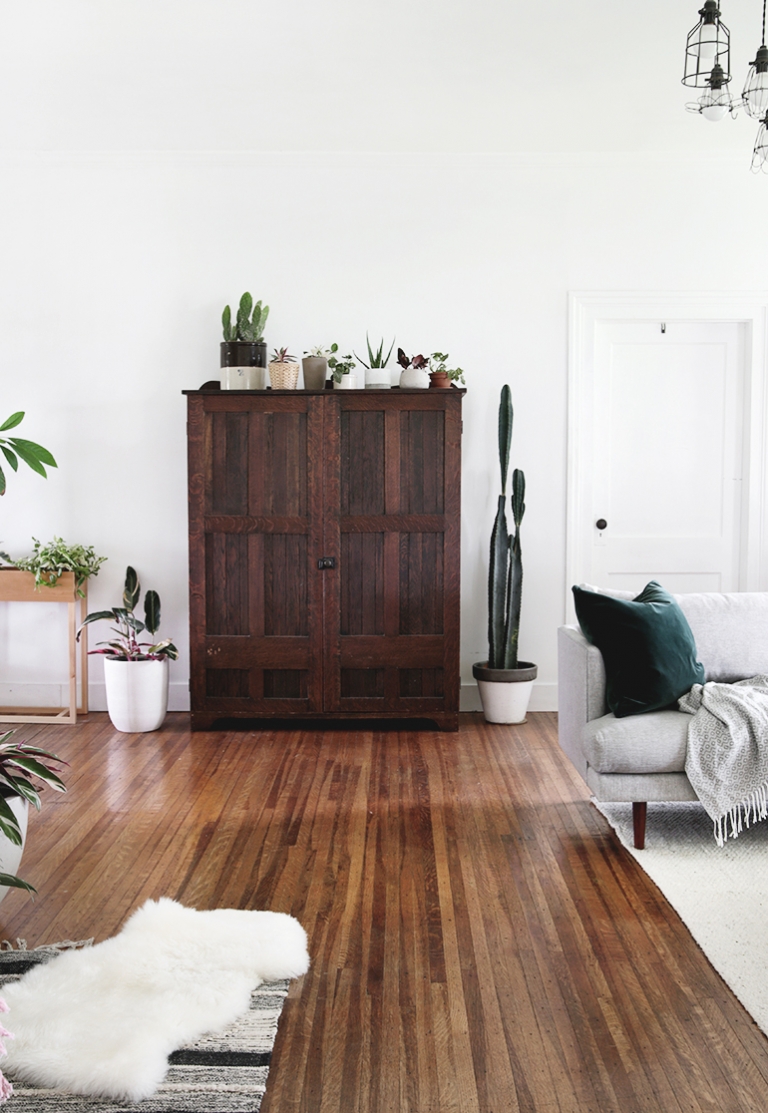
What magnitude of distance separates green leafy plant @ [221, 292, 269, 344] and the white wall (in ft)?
0.75

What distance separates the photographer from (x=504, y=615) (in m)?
4.79

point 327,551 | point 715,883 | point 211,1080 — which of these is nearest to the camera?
point 211,1080

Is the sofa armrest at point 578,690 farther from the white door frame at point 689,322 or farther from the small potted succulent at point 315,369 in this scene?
the small potted succulent at point 315,369

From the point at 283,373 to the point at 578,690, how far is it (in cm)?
226

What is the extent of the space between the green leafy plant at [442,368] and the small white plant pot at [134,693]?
2058 mm

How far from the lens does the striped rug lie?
5.64 ft

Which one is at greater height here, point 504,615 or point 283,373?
point 283,373

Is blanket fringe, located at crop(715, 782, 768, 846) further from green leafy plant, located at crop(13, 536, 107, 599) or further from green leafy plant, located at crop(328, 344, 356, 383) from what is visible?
green leafy plant, located at crop(13, 536, 107, 599)

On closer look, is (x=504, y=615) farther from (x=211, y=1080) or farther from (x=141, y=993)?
(x=211, y=1080)

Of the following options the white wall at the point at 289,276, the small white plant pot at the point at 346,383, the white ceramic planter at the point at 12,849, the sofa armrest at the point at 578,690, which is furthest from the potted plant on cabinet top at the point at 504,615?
the white ceramic planter at the point at 12,849

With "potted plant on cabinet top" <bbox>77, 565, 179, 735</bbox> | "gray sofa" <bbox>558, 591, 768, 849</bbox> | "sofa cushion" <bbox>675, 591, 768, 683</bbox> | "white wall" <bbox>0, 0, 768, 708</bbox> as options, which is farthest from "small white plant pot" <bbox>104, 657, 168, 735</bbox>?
"sofa cushion" <bbox>675, 591, 768, 683</bbox>

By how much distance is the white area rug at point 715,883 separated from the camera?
7.34 ft

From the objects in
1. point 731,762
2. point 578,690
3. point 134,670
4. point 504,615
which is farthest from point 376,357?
point 731,762

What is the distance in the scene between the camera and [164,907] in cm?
250
